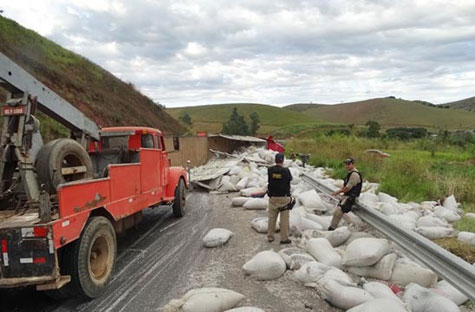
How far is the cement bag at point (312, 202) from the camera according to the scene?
802 cm

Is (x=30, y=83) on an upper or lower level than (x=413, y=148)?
upper

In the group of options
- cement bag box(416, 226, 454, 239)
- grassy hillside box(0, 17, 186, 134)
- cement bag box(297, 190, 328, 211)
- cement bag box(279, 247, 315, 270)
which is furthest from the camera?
grassy hillside box(0, 17, 186, 134)

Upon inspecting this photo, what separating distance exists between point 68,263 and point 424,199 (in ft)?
25.9

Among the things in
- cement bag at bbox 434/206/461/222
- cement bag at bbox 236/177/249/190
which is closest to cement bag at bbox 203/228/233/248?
cement bag at bbox 434/206/461/222

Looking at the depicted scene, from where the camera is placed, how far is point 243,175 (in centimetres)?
1322

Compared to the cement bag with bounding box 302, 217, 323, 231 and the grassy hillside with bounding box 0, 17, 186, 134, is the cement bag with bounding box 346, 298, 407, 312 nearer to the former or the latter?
the cement bag with bounding box 302, 217, 323, 231

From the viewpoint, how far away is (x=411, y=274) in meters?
4.62

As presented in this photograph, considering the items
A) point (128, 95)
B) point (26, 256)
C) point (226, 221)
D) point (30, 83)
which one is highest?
point (128, 95)

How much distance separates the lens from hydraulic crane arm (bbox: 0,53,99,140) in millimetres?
5043

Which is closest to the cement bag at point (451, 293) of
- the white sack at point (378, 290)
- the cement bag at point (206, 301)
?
the white sack at point (378, 290)

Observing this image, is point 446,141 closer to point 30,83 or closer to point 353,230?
point 353,230

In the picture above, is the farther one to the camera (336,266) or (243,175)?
(243,175)

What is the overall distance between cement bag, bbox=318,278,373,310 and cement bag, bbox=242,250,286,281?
80 centimetres

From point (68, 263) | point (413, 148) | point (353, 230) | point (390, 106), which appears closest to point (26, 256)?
point (68, 263)
